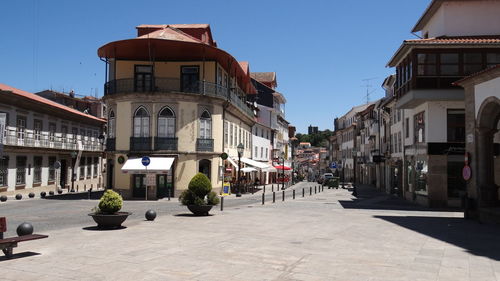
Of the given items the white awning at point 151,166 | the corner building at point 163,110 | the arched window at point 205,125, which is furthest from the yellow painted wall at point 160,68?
the white awning at point 151,166

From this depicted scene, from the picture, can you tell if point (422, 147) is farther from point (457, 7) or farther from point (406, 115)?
point (457, 7)

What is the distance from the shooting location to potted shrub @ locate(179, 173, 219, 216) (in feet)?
64.7

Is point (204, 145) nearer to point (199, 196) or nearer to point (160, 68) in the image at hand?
point (160, 68)

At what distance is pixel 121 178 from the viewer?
33.0 meters

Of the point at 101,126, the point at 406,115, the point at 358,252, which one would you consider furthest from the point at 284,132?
the point at 358,252

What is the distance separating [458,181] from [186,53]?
20685 mm

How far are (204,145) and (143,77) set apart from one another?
23.2 feet

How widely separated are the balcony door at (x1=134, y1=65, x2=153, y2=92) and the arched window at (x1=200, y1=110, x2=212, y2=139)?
182 inches

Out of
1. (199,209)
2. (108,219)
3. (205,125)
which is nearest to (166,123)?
(205,125)

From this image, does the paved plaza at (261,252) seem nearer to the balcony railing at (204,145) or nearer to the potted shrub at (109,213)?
the potted shrub at (109,213)

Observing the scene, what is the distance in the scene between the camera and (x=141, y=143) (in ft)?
107

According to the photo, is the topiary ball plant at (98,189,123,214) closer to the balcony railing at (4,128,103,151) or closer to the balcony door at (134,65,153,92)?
the balcony door at (134,65,153,92)

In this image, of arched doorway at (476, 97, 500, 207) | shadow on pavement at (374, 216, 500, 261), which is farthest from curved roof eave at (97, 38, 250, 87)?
arched doorway at (476, 97, 500, 207)

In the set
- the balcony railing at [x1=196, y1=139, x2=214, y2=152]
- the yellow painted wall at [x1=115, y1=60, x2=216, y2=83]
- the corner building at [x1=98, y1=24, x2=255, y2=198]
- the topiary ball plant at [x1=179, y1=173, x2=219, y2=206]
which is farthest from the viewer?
the yellow painted wall at [x1=115, y1=60, x2=216, y2=83]
